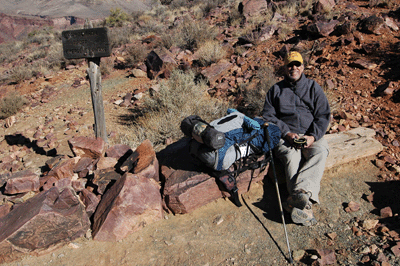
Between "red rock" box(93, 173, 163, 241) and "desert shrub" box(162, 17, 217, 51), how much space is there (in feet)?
26.2

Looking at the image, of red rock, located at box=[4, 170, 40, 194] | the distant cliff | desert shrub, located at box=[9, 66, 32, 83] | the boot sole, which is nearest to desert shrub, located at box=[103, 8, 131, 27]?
desert shrub, located at box=[9, 66, 32, 83]

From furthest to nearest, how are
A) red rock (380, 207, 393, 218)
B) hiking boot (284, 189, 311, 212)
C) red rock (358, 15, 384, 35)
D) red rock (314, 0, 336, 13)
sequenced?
red rock (314, 0, 336, 13), red rock (358, 15, 384, 35), red rock (380, 207, 393, 218), hiking boot (284, 189, 311, 212)

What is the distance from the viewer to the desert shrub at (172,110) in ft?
16.7

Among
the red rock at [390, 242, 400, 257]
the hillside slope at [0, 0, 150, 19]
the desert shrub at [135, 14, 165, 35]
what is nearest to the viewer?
the red rock at [390, 242, 400, 257]

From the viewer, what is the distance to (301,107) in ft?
11.4

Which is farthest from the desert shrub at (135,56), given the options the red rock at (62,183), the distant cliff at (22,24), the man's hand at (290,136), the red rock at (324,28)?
the distant cliff at (22,24)

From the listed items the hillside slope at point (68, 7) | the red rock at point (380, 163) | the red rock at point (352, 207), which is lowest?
the hillside slope at point (68, 7)

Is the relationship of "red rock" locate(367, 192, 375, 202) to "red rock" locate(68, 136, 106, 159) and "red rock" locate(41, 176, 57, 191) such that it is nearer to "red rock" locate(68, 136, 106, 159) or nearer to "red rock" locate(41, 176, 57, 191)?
"red rock" locate(68, 136, 106, 159)

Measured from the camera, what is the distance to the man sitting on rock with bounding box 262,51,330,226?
3.10 m

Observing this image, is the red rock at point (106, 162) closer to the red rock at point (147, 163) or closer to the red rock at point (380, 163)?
the red rock at point (147, 163)

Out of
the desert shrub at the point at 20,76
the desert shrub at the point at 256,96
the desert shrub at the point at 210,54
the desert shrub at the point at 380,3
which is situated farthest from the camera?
the desert shrub at the point at 20,76

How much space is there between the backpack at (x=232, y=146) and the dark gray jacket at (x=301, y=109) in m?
0.32

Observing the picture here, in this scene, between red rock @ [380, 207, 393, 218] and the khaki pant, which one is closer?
red rock @ [380, 207, 393, 218]

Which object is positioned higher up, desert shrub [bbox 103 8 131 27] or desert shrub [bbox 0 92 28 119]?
desert shrub [bbox 103 8 131 27]
